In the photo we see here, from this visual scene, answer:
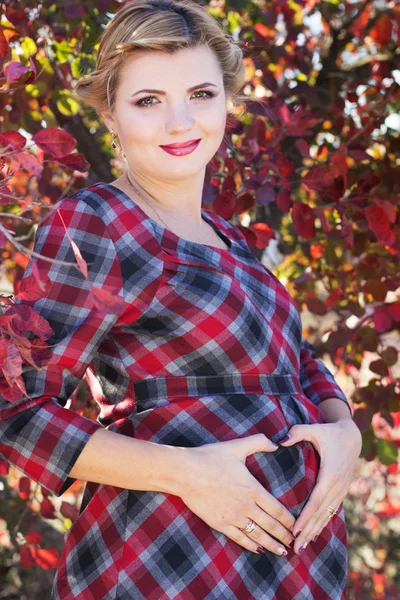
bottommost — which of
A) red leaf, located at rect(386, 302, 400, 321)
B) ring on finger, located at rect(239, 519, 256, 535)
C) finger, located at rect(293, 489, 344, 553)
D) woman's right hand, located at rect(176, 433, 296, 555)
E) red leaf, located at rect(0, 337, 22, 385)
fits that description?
red leaf, located at rect(386, 302, 400, 321)

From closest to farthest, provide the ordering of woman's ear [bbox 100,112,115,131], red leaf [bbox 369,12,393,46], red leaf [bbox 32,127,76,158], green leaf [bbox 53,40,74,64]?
red leaf [bbox 32,127,76,158] < woman's ear [bbox 100,112,115,131] < green leaf [bbox 53,40,74,64] < red leaf [bbox 369,12,393,46]

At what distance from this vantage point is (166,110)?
1528 millimetres

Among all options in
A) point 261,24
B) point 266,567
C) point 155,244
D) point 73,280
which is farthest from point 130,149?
point 261,24

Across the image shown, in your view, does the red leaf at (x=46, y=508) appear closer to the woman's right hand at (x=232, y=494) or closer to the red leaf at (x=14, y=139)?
the woman's right hand at (x=232, y=494)

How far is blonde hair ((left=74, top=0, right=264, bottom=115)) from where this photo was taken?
4.98ft

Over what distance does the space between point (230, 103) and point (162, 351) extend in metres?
0.77

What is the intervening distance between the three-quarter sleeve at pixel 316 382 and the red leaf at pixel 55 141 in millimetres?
794

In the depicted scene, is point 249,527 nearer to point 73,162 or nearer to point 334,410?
point 334,410

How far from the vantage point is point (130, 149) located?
5.12ft

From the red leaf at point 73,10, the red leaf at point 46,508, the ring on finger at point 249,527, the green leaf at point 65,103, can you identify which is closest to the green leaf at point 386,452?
the red leaf at point 46,508

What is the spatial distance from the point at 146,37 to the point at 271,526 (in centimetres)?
95

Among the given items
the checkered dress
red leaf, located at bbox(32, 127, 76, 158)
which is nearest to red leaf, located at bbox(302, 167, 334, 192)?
the checkered dress

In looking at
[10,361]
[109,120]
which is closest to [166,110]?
[109,120]

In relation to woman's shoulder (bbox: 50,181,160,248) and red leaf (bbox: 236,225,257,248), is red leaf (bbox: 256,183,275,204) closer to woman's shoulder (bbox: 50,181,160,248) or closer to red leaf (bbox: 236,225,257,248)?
red leaf (bbox: 236,225,257,248)
